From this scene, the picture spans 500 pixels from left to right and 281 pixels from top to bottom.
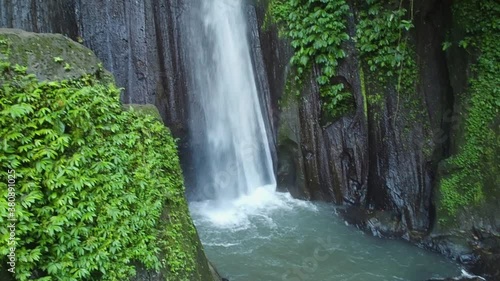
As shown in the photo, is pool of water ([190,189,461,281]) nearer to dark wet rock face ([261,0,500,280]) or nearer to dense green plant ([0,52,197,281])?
dark wet rock face ([261,0,500,280])

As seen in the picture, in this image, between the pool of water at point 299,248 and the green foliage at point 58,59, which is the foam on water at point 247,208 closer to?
the pool of water at point 299,248

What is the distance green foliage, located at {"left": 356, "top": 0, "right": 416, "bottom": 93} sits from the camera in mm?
7992

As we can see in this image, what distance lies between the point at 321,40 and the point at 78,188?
660 centimetres

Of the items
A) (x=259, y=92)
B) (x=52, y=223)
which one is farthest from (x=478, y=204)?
(x=52, y=223)

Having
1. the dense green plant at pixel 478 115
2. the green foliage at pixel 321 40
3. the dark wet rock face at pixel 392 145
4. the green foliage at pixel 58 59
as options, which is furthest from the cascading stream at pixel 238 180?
the green foliage at pixel 58 59

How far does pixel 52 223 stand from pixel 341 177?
701cm

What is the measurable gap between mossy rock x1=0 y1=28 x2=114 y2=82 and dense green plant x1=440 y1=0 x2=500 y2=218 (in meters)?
6.63

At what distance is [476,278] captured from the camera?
6496mm

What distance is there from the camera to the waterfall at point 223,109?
9.75m

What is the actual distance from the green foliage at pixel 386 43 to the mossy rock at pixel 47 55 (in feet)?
19.6

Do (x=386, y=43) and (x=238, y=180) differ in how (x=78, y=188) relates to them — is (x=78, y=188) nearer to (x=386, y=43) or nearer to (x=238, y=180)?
(x=238, y=180)

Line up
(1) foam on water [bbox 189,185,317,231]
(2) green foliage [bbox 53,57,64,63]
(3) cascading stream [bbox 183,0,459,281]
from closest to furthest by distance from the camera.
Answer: (2) green foliage [bbox 53,57,64,63], (3) cascading stream [bbox 183,0,459,281], (1) foam on water [bbox 189,185,317,231]

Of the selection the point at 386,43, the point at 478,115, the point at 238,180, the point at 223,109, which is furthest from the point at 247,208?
the point at 478,115

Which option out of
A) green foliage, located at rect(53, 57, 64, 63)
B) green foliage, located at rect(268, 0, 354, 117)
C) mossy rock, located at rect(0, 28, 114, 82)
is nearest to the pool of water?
green foliage, located at rect(268, 0, 354, 117)
